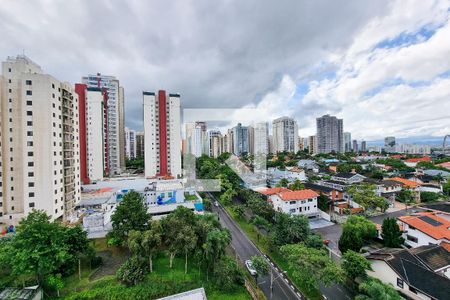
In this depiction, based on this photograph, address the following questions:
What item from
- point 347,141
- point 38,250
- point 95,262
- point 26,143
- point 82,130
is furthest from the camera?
point 347,141

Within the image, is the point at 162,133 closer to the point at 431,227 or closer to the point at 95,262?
the point at 95,262

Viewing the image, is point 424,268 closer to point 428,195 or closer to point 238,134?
point 428,195

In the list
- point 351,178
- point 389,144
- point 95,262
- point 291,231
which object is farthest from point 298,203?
point 389,144

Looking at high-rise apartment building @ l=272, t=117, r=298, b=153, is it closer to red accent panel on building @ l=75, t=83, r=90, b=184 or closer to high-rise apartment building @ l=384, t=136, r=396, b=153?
red accent panel on building @ l=75, t=83, r=90, b=184

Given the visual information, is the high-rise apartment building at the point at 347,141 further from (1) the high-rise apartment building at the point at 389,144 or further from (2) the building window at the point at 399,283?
(2) the building window at the point at 399,283

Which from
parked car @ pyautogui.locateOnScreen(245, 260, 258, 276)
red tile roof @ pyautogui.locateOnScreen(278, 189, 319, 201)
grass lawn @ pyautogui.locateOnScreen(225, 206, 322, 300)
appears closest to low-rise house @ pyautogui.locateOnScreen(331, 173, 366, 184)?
red tile roof @ pyautogui.locateOnScreen(278, 189, 319, 201)

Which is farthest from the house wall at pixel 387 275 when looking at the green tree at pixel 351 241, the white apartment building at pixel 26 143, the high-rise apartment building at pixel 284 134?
the high-rise apartment building at pixel 284 134
